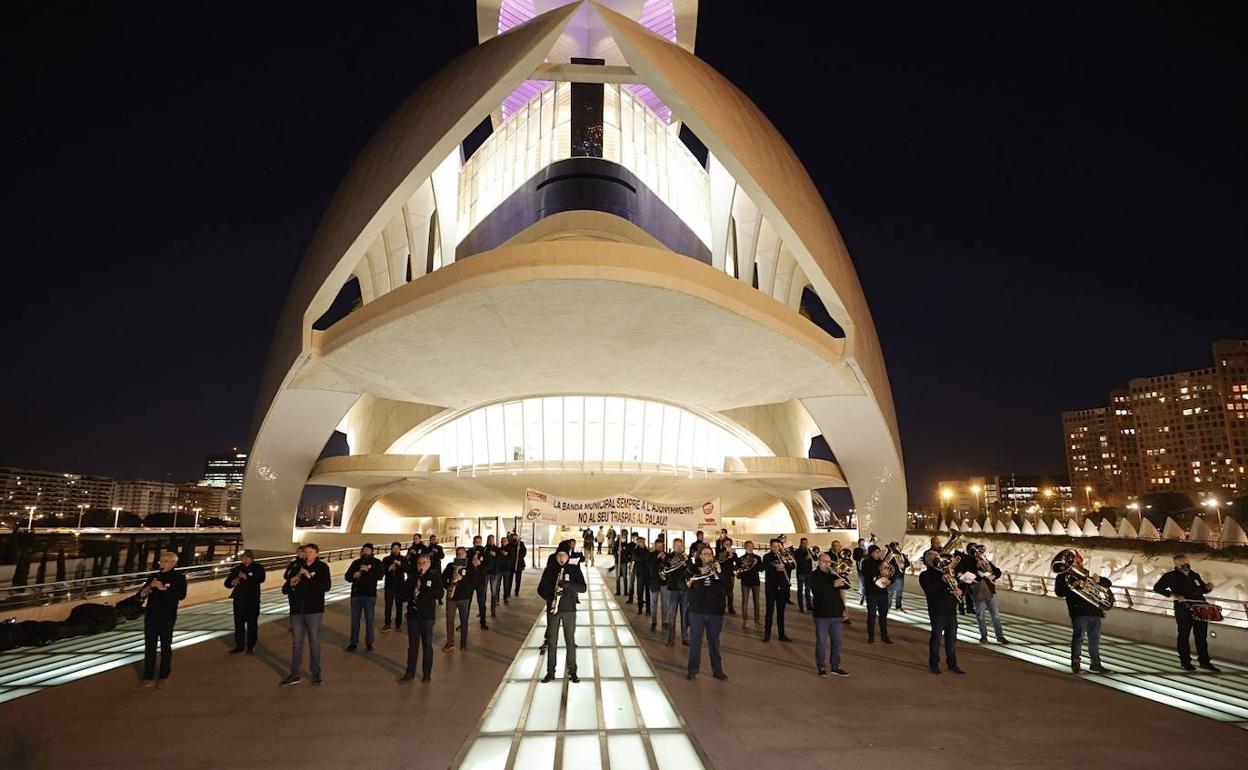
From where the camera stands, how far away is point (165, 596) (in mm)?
7152

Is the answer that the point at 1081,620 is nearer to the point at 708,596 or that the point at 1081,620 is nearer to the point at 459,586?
the point at 708,596

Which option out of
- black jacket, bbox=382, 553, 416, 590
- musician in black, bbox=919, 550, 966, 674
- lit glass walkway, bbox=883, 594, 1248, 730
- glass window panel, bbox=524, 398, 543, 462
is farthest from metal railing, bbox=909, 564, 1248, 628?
glass window panel, bbox=524, 398, 543, 462

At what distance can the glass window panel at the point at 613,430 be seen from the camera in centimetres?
2795

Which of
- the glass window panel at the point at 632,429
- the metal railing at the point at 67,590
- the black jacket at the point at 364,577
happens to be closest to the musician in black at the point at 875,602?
the black jacket at the point at 364,577

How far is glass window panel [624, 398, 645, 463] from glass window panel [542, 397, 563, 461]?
2807 millimetres

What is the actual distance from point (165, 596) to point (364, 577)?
2.45 m

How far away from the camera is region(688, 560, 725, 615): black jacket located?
296 inches

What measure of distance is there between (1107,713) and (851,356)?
Result: 1451 cm

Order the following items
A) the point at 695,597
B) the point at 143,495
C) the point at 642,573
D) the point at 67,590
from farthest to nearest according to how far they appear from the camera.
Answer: the point at 143,495
the point at 642,573
the point at 67,590
the point at 695,597

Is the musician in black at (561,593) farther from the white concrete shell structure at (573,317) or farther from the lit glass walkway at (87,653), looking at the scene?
the white concrete shell structure at (573,317)

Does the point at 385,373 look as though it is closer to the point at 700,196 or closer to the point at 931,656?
the point at 931,656

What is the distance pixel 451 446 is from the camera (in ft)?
95.3

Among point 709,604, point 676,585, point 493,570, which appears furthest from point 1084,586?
point 493,570

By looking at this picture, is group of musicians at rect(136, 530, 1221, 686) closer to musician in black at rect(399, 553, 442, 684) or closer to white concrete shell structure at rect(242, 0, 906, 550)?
musician in black at rect(399, 553, 442, 684)
